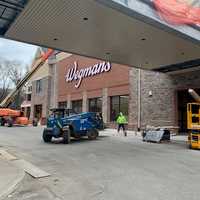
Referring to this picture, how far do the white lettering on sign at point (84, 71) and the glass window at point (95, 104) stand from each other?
9.46 feet

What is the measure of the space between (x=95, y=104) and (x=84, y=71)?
4.44 meters

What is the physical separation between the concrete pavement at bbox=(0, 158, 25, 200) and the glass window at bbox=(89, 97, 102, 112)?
21.3 m

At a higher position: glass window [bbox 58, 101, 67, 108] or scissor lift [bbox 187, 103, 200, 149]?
glass window [bbox 58, 101, 67, 108]

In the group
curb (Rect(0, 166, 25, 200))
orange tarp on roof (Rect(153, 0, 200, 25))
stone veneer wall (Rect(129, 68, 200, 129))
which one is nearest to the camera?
curb (Rect(0, 166, 25, 200))

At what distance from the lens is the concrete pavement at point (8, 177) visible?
657 centimetres

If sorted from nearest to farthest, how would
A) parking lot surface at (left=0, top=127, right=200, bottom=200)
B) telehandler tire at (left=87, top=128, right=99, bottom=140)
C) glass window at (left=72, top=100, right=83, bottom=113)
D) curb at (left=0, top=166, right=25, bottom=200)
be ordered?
Answer: curb at (left=0, top=166, right=25, bottom=200) → parking lot surface at (left=0, top=127, right=200, bottom=200) → telehandler tire at (left=87, top=128, right=99, bottom=140) → glass window at (left=72, top=100, right=83, bottom=113)

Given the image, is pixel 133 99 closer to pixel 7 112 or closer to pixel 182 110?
pixel 182 110

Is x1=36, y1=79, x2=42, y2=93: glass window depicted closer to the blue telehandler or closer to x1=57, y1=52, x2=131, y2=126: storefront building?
x1=57, y1=52, x2=131, y2=126: storefront building

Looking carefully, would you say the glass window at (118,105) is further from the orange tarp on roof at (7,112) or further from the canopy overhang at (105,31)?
the orange tarp on roof at (7,112)

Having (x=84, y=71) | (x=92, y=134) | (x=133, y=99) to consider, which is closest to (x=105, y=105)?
(x=133, y=99)

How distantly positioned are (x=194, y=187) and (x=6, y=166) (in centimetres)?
584

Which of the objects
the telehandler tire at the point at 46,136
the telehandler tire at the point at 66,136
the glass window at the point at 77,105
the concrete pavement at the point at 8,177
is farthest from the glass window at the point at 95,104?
the concrete pavement at the point at 8,177

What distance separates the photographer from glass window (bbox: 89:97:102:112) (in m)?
30.9

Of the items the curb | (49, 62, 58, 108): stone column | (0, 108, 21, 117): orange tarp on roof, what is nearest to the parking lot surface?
the curb
